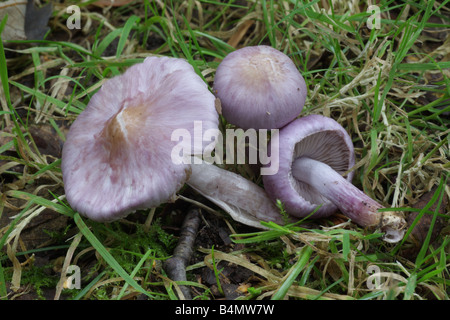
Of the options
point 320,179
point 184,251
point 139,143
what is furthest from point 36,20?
point 320,179

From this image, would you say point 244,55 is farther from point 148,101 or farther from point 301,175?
point 301,175

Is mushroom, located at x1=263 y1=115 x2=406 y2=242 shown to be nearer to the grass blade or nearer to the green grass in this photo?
the green grass

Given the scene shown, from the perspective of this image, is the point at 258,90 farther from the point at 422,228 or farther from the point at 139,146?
the point at 422,228

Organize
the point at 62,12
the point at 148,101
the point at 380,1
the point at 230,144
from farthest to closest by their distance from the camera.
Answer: the point at 62,12, the point at 380,1, the point at 230,144, the point at 148,101

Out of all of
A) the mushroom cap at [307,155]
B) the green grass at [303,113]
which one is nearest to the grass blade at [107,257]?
the green grass at [303,113]
